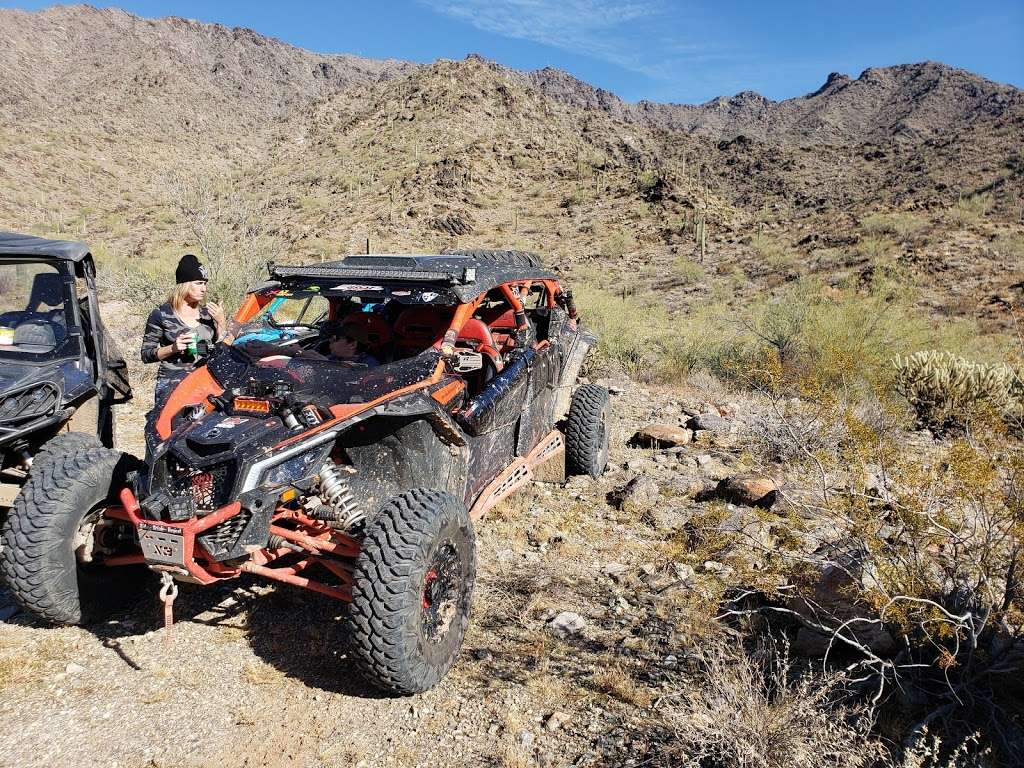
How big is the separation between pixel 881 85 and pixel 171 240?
89.5m

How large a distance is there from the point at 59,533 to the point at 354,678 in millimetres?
1601

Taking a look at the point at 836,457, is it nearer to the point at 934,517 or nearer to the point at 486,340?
the point at 934,517

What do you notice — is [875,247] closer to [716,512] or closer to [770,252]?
[770,252]

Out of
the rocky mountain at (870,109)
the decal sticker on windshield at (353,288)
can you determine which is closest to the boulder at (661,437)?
the decal sticker on windshield at (353,288)

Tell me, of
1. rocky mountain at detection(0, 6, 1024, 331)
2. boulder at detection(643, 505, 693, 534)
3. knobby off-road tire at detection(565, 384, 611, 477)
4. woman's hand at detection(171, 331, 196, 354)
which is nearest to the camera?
woman's hand at detection(171, 331, 196, 354)

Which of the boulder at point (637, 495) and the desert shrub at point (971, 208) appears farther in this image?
the desert shrub at point (971, 208)

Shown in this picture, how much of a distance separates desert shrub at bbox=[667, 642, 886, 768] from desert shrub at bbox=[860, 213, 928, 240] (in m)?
23.9

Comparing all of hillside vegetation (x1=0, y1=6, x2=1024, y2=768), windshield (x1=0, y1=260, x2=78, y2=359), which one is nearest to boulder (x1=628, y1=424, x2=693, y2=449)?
hillside vegetation (x1=0, y1=6, x2=1024, y2=768)

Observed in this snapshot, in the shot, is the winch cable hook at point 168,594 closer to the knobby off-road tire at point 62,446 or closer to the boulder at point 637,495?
the knobby off-road tire at point 62,446

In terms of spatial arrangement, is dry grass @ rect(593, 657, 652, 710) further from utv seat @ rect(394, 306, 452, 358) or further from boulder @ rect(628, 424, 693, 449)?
boulder @ rect(628, 424, 693, 449)

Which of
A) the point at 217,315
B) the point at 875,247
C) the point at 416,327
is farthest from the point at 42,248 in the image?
the point at 875,247

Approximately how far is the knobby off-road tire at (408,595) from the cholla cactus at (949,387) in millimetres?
6347

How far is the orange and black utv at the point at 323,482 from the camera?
2990mm

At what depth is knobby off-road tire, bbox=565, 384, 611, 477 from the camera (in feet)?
19.6
